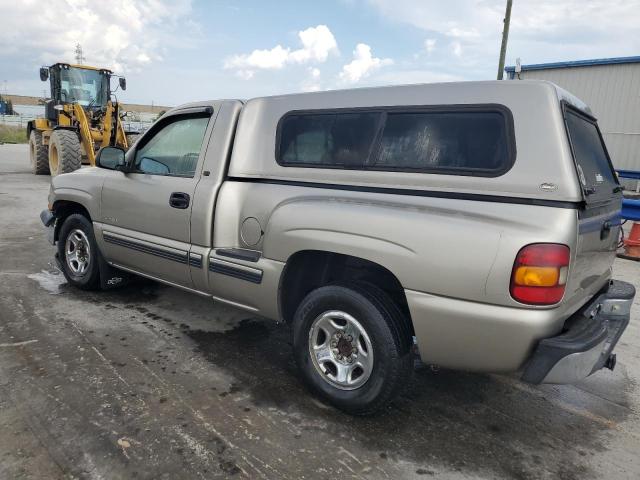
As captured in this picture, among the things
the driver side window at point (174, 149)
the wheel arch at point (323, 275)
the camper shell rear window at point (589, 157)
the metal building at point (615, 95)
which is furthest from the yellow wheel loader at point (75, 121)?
the metal building at point (615, 95)

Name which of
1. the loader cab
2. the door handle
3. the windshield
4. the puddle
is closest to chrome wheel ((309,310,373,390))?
the door handle

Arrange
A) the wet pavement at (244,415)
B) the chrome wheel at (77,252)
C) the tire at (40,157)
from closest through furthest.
Result: the wet pavement at (244,415)
the chrome wheel at (77,252)
the tire at (40,157)

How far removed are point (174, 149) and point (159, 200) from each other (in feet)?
1.50

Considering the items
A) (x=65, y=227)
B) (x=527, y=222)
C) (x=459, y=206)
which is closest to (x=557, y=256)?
(x=527, y=222)

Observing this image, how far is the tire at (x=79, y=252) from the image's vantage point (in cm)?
475

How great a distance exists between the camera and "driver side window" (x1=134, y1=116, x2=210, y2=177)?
3.86 metres

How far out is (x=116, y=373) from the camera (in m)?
3.32

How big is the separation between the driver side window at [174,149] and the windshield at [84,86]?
11.5 metres

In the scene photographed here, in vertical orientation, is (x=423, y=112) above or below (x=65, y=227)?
above

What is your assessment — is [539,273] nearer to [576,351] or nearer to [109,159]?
[576,351]

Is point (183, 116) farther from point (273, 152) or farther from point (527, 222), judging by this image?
Result: point (527, 222)

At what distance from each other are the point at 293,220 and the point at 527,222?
136 cm

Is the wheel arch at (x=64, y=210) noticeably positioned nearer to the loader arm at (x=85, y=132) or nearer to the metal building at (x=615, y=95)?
the loader arm at (x=85, y=132)

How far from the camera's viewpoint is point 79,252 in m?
4.95
